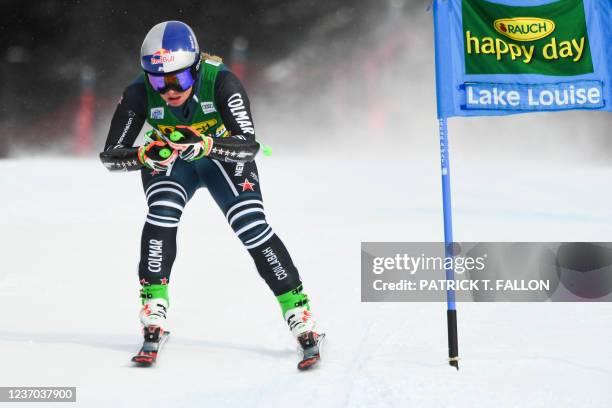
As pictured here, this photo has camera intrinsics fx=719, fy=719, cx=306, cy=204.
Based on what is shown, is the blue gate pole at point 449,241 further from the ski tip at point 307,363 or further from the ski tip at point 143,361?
the ski tip at point 143,361

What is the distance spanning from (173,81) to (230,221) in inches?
43.9

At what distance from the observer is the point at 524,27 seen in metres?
5.20

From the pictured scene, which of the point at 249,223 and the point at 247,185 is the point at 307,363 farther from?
the point at 247,185

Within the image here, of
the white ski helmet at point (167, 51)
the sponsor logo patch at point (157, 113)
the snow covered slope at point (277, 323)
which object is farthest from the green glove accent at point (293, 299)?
the white ski helmet at point (167, 51)

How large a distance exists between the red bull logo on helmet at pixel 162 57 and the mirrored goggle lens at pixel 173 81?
108 millimetres

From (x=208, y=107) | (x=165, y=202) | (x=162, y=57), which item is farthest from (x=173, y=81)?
(x=165, y=202)

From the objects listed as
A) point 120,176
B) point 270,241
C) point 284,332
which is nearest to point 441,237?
point 284,332

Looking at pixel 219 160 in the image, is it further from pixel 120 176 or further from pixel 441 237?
pixel 120 176

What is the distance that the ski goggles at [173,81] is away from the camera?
17.2 feet

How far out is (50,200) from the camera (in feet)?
51.6

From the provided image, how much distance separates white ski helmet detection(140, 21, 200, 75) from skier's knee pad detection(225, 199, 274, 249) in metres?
1.11

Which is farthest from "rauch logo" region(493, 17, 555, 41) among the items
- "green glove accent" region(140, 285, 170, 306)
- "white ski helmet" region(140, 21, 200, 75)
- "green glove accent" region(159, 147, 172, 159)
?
"green glove accent" region(140, 285, 170, 306)

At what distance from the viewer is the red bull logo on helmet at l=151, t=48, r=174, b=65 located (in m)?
5.19

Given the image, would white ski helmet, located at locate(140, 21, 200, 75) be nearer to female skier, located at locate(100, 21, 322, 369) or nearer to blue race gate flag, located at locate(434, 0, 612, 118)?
female skier, located at locate(100, 21, 322, 369)
